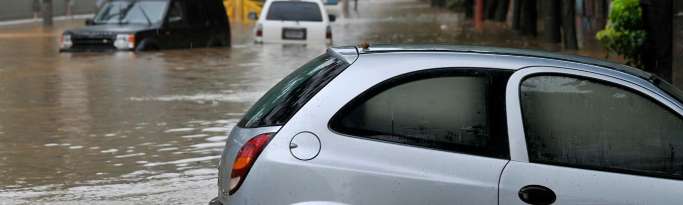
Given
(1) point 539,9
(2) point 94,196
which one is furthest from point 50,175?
(1) point 539,9

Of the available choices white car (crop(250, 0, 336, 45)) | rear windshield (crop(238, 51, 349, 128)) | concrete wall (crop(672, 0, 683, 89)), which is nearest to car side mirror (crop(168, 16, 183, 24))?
white car (crop(250, 0, 336, 45))

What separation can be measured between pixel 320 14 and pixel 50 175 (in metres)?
17.6

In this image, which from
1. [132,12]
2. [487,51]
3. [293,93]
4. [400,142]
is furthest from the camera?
[132,12]

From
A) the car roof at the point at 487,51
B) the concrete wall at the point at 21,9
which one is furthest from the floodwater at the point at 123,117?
the concrete wall at the point at 21,9

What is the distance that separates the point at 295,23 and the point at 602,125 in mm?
22365

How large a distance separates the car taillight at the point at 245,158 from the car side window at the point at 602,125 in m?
1.11

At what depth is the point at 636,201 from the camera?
5344mm

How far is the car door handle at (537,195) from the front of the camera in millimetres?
5332

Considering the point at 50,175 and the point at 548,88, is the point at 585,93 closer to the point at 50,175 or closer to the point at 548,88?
the point at 548,88

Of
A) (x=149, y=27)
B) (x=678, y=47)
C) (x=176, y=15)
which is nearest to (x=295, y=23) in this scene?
(x=176, y=15)

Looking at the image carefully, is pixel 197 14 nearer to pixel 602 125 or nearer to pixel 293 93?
pixel 293 93

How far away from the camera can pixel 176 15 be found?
25984 mm

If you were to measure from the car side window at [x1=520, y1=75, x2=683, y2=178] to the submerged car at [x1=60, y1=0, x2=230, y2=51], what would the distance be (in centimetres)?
1966

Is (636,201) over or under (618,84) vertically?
under
